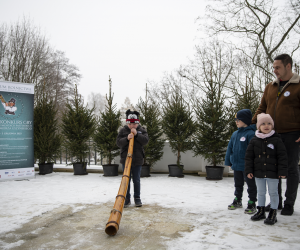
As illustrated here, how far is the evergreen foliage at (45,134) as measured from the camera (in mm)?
9148

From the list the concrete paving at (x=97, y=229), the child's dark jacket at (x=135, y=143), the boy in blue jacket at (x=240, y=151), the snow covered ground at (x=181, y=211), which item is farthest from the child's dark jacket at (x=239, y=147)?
the child's dark jacket at (x=135, y=143)

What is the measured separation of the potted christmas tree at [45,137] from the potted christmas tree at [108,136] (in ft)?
5.82

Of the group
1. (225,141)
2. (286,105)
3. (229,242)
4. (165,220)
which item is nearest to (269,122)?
(286,105)

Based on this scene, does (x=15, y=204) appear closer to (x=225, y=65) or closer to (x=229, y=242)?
(x=229, y=242)

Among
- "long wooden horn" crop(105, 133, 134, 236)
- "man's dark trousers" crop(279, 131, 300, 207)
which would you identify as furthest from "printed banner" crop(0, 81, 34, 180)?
→ "man's dark trousers" crop(279, 131, 300, 207)

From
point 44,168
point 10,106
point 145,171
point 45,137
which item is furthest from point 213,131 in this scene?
point 10,106

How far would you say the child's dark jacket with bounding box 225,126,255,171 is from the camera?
13.9ft

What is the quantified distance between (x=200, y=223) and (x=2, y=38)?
18.7 m

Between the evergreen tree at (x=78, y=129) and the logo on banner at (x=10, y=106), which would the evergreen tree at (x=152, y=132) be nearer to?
the evergreen tree at (x=78, y=129)

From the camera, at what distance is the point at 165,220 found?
12.0 feet

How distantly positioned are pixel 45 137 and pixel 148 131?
387cm

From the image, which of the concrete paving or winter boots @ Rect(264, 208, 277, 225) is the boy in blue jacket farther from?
the concrete paving

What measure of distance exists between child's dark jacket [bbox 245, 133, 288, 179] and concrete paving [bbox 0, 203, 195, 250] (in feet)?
3.93

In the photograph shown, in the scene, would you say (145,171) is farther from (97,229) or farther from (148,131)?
(97,229)
